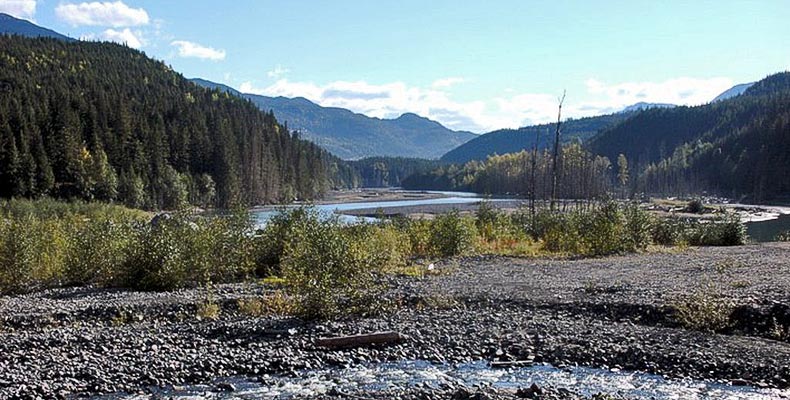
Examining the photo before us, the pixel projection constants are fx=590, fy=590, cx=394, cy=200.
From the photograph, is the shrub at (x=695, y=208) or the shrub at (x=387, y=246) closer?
the shrub at (x=387, y=246)

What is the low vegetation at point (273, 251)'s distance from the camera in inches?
681

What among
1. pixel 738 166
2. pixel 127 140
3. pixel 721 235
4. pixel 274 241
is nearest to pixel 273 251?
pixel 274 241

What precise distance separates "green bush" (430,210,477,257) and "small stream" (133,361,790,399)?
18.4m

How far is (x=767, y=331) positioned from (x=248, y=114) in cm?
14251

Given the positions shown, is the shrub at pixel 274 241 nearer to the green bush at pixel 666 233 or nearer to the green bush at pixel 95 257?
the green bush at pixel 95 257

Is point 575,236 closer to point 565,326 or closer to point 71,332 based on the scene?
point 565,326

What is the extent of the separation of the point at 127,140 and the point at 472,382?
90382mm

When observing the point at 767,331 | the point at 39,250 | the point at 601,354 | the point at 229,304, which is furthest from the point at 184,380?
the point at 39,250

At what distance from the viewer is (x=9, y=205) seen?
57.5 meters

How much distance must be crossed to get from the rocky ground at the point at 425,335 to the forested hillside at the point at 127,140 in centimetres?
3024

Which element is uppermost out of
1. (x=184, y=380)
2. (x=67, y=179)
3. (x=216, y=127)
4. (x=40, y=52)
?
(x=40, y=52)

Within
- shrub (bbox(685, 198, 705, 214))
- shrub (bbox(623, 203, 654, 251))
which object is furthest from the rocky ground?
shrub (bbox(685, 198, 705, 214))

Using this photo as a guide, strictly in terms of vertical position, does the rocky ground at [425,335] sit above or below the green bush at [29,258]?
below

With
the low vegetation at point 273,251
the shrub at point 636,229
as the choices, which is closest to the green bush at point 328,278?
the low vegetation at point 273,251
